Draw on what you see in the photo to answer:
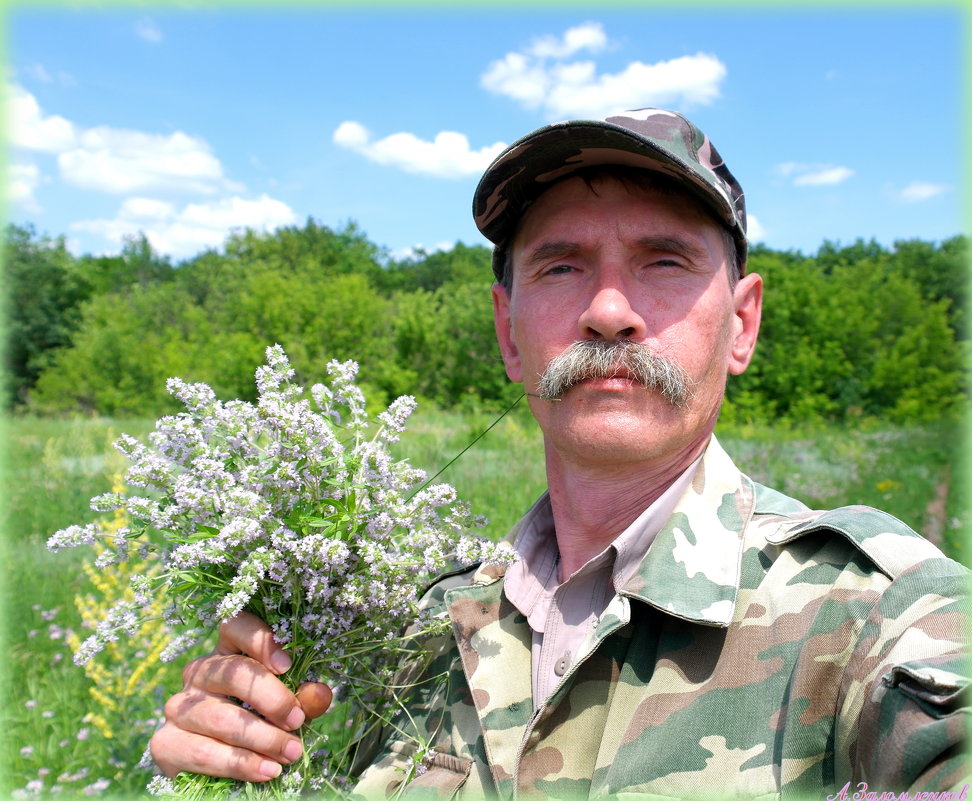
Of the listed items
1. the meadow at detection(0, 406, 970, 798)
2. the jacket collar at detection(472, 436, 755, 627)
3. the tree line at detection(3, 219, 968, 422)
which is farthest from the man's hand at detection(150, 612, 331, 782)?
the tree line at detection(3, 219, 968, 422)

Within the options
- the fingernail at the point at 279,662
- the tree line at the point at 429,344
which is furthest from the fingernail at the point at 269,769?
the tree line at the point at 429,344

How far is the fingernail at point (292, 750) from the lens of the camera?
1.82 m

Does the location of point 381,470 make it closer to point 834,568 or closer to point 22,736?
point 834,568

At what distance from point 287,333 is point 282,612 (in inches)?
1253

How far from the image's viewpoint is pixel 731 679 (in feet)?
5.32

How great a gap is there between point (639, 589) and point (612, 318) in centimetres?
72

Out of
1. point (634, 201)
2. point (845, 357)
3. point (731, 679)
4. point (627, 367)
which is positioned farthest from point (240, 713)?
point (845, 357)

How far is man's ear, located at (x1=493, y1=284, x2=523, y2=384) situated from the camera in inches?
99.0

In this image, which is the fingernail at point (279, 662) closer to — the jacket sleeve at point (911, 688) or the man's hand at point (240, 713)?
the man's hand at point (240, 713)

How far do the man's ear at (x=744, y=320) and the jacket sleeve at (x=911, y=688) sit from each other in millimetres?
928

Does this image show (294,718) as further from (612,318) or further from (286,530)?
(612,318)

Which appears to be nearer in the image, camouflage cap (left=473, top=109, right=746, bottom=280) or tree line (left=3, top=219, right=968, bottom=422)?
camouflage cap (left=473, top=109, right=746, bottom=280)

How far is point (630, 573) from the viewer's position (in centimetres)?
194

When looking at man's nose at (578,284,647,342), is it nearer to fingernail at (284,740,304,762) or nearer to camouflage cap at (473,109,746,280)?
camouflage cap at (473,109,746,280)
